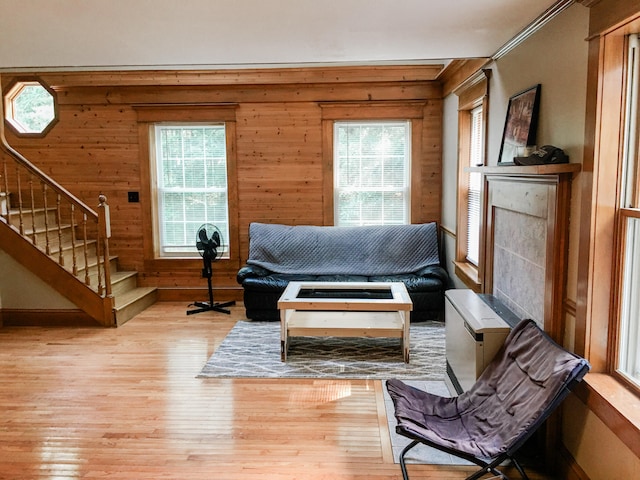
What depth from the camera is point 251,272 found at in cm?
551

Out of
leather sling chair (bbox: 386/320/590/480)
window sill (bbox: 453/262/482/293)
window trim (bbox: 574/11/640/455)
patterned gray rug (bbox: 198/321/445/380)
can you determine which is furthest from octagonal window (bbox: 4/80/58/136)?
window trim (bbox: 574/11/640/455)

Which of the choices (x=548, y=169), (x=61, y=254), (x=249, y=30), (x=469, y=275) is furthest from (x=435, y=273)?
(x=61, y=254)

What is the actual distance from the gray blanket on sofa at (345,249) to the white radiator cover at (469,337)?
2109 millimetres

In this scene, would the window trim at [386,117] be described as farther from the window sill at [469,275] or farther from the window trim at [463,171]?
the window sill at [469,275]

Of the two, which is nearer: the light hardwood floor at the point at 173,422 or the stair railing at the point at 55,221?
the light hardwood floor at the point at 173,422

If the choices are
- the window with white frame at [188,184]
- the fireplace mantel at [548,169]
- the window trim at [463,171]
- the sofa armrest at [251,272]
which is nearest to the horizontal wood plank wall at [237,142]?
the window with white frame at [188,184]

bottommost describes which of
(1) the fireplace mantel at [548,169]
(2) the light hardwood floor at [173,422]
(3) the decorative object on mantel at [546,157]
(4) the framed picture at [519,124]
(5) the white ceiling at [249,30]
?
(2) the light hardwood floor at [173,422]

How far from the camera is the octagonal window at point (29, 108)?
6262mm

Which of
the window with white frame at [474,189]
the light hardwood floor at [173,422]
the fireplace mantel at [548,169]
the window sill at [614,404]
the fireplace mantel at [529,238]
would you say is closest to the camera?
the window sill at [614,404]

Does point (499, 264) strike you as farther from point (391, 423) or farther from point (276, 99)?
point (276, 99)

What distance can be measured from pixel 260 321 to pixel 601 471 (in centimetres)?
368

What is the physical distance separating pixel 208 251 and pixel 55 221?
195 centimetres

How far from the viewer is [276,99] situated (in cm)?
606

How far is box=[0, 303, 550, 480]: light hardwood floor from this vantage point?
8.84ft
